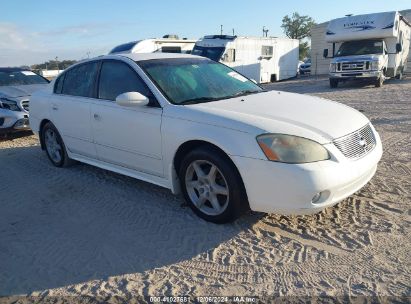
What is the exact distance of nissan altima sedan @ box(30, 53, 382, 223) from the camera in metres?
3.27

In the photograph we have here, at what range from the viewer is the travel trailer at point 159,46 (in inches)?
664

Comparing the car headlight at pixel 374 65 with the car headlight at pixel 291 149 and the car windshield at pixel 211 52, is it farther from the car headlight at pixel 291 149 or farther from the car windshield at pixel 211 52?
the car headlight at pixel 291 149

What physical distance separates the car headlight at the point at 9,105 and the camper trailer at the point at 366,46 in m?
12.7

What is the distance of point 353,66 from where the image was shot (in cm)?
1589

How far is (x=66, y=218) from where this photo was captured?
163 inches

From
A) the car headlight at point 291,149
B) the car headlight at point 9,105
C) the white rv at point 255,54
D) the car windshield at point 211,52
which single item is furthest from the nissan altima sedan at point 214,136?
the white rv at point 255,54

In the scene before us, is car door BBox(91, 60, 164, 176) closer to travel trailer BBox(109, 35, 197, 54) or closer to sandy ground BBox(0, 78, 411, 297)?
sandy ground BBox(0, 78, 411, 297)

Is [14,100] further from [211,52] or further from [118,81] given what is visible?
[211,52]

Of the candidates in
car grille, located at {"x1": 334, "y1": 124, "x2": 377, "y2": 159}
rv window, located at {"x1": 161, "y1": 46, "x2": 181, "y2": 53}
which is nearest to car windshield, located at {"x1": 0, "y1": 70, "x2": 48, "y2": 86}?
car grille, located at {"x1": 334, "y1": 124, "x2": 377, "y2": 159}

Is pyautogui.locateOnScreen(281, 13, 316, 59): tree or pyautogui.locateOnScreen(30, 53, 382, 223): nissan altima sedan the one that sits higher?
pyautogui.locateOnScreen(281, 13, 316, 59): tree

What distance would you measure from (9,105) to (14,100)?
0.48ft

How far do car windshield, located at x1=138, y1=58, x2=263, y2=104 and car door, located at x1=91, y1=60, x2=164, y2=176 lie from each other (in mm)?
204

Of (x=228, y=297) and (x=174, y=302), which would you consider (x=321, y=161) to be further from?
(x=174, y=302)

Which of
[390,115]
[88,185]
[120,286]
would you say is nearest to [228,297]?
[120,286]
